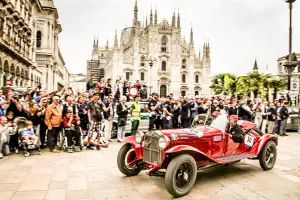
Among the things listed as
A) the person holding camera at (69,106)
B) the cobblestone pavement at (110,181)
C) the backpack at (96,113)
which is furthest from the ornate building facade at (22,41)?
the cobblestone pavement at (110,181)

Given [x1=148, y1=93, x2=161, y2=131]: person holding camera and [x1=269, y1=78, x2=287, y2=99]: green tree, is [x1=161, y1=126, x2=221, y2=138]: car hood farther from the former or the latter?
[x1=269, y1=78, x2=287, y2=99]: green tree

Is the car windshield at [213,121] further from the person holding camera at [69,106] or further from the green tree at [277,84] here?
the green tree at [277,84]

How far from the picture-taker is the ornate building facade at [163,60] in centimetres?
6756

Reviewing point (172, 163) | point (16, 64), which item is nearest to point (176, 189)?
point (172, 163)

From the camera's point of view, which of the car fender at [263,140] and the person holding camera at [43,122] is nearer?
the car fender at [263,140]

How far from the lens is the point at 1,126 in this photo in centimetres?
809

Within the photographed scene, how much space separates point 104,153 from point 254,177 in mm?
4535

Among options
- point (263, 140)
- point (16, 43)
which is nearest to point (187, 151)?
point (263, 140)

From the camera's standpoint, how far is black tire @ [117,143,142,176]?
6305mm

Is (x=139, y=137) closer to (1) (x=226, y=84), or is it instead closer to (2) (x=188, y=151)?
(2) (x=188, y=151)

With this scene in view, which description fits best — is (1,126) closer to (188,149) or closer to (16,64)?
(188,149)

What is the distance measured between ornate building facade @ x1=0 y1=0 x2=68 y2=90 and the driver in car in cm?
2055

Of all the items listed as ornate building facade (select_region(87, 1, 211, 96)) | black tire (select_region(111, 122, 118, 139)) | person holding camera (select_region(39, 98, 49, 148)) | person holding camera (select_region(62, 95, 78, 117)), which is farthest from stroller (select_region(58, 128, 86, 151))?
ornate building facade (select_region(87, 1, 211, 96))

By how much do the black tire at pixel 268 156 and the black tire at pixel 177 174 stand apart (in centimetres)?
264
